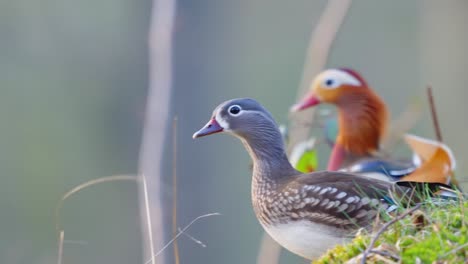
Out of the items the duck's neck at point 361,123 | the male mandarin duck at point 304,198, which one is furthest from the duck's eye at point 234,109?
the duck's neck at point 361,123

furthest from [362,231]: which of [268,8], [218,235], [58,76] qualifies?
[268,8]

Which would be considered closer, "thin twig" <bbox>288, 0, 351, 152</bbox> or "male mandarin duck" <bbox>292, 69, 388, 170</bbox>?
"thin twig" <bbox>288, 0, 351, 152</bbox>

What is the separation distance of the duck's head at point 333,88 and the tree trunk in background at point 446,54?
604 cm

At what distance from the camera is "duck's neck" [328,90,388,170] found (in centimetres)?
564

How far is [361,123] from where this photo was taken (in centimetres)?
569

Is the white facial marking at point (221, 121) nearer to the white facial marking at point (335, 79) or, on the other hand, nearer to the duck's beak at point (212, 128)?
the duck's beak at point (212, 128)

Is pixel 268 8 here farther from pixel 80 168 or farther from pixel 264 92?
pixel 80 168

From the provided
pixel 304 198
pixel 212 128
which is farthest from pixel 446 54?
pixel 304 198

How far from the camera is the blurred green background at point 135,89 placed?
846cm

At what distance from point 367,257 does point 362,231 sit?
41 centimetres

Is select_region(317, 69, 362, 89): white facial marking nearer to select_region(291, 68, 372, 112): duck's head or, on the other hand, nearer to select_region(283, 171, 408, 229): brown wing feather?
select_region(291, 68, 372, 112): duck's head

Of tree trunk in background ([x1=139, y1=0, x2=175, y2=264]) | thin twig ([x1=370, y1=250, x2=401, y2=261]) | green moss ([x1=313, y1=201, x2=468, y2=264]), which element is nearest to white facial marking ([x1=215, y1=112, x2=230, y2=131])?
tree trunk in background ([x1=139, y1=0, x2=175, y2=264])

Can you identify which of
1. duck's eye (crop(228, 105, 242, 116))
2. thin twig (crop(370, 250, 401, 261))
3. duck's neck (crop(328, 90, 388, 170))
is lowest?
duck's neck (crop(328, 90, 388, 170))

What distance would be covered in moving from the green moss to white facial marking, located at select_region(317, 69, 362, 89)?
304 cm
